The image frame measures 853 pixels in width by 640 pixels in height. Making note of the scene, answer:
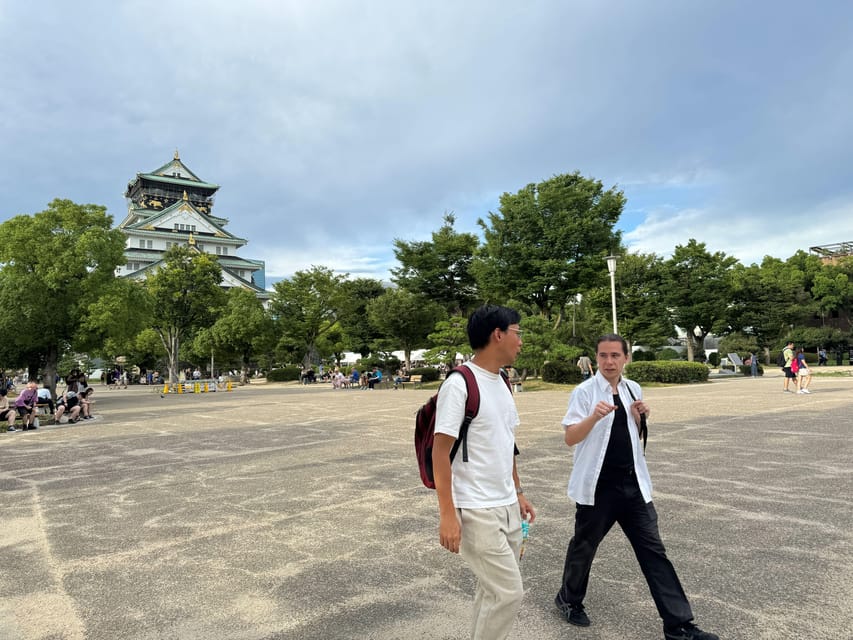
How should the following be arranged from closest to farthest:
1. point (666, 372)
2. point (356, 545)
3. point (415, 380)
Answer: point (356, 545), point (666, 372), point (415, 380)

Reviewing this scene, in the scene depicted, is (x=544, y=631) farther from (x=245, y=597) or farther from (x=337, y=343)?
(x=337, y=343)

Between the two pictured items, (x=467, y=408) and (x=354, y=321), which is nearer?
(x=467, y=408)

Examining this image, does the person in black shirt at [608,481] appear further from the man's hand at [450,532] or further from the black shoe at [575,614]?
the man's hand at [450,532]

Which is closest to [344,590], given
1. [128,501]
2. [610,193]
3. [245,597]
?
[245,597]

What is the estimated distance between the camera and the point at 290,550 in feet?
13.9

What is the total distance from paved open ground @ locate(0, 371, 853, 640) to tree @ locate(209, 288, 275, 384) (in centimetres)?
3031

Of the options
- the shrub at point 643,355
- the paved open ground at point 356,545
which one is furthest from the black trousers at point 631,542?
the shrub at point 643,355

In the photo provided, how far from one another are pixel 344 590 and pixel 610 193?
2738 centimetres

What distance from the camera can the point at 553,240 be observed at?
26312 mm

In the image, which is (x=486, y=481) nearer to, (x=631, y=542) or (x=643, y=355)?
(x=631, y=542)

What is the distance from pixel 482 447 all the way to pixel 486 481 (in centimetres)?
14

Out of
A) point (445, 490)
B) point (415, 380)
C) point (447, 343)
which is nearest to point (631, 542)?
point (445, 490)

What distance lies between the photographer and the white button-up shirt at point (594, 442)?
288 centimetres

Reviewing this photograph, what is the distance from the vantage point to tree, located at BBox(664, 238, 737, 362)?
3419cm
